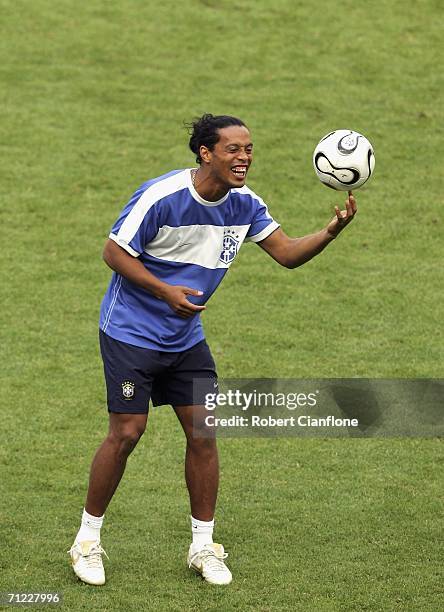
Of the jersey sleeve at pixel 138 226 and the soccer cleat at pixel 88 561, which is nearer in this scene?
the jersey sleeve at pixel 138 226

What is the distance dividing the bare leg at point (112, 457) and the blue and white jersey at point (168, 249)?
423 mm

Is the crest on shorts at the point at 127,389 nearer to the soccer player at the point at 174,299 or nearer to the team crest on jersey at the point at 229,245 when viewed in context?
the soccer player at the point at 174,299

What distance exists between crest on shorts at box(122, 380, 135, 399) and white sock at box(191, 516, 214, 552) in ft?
2.86

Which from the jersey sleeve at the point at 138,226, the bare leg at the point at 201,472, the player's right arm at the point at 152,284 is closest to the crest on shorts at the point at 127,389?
the bare leg at the point at 201,472

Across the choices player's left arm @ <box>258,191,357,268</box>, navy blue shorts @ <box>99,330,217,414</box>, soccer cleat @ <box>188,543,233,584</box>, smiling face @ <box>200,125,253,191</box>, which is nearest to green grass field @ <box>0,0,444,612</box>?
soccer cleat @ <box>188,543,233,584</box>

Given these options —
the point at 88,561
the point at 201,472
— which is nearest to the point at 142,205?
the point at 201,472

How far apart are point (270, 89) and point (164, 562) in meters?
8.95

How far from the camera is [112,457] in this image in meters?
6.96

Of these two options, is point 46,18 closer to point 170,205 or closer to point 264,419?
point 264,419

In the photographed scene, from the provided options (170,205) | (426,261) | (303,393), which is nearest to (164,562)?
(170,205)

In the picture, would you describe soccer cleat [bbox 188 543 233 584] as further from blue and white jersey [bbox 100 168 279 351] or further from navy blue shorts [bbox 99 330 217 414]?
blue and white jersey [bbox 100 168 279 351]

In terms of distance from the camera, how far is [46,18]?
54.2ft

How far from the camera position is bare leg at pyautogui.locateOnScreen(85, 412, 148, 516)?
22.7 feet

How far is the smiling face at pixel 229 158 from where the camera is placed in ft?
22.3
